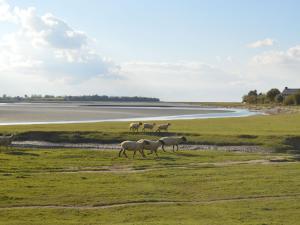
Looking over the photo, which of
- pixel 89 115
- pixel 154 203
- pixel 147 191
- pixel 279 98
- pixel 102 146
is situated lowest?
pixel 102 146

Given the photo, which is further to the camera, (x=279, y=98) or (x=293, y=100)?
(x=279, y=98)

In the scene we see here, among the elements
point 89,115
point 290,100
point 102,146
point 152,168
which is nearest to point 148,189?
point 152,168

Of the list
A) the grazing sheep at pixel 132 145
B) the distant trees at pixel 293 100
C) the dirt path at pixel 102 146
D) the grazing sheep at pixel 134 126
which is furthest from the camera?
the distant trees at pixel 293 100

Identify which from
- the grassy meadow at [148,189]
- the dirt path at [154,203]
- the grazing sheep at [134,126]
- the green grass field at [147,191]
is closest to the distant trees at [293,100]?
the grazing sheep at [134,126]

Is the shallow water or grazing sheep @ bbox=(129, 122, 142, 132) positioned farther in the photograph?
the shallow water

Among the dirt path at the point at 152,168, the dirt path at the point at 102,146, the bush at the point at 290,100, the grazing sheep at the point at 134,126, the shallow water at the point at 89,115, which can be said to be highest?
the bush at the point at 290,100

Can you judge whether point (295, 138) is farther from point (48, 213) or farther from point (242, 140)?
point (48, 213)

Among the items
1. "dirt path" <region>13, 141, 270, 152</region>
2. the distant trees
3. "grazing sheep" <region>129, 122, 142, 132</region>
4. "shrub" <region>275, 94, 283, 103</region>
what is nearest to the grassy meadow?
"dirt path" <region>13, 141, 270, 152</region>

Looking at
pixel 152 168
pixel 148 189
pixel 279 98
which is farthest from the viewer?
pixel 279 98

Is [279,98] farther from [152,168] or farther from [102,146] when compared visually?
[152,168]

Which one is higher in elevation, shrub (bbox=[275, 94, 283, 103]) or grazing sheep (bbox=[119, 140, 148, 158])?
shrub (bbox=[275, 94, 283, 103])

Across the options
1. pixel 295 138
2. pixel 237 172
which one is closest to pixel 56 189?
pixel 237 172

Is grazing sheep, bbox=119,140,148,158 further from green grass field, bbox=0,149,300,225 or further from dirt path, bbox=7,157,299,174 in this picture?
dirt path, bbox=7,157,299,174

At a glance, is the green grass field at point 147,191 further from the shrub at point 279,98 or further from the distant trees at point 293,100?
the shrub at point 279,98
